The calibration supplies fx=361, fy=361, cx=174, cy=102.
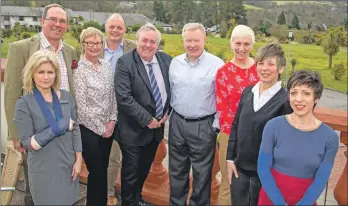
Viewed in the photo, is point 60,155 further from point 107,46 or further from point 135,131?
point 107,46

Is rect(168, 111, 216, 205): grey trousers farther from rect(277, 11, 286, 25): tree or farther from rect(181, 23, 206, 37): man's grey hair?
rect(277, 11, 286, 25): tree

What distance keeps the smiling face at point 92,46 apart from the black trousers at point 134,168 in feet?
2.21

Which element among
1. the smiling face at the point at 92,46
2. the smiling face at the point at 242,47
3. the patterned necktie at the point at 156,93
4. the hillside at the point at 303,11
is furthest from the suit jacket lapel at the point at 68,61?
the hillside at the point at 303,11

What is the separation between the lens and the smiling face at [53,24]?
2.44 meters

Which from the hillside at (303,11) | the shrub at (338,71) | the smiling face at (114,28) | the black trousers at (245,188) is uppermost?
the hillside at (303,11)

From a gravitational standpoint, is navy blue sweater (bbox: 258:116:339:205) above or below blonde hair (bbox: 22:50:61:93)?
below

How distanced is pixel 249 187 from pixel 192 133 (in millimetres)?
538

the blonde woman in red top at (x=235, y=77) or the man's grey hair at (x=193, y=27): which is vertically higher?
the man's grey hair at (x=193, y=27)

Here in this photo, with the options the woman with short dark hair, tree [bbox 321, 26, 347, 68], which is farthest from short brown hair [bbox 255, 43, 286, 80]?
tree [bbox 321, 26, 347, 68]

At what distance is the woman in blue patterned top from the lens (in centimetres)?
178

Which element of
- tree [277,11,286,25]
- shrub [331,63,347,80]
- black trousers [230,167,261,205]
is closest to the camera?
black trousers [230,167,261,205]

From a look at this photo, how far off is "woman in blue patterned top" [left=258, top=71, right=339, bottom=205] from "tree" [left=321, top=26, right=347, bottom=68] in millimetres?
41399

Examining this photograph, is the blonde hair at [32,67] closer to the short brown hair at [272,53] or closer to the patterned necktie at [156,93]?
the patterned necktie at [156,93]

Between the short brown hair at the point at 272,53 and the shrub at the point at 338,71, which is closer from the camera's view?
the short brown hair at the point at 272,53
